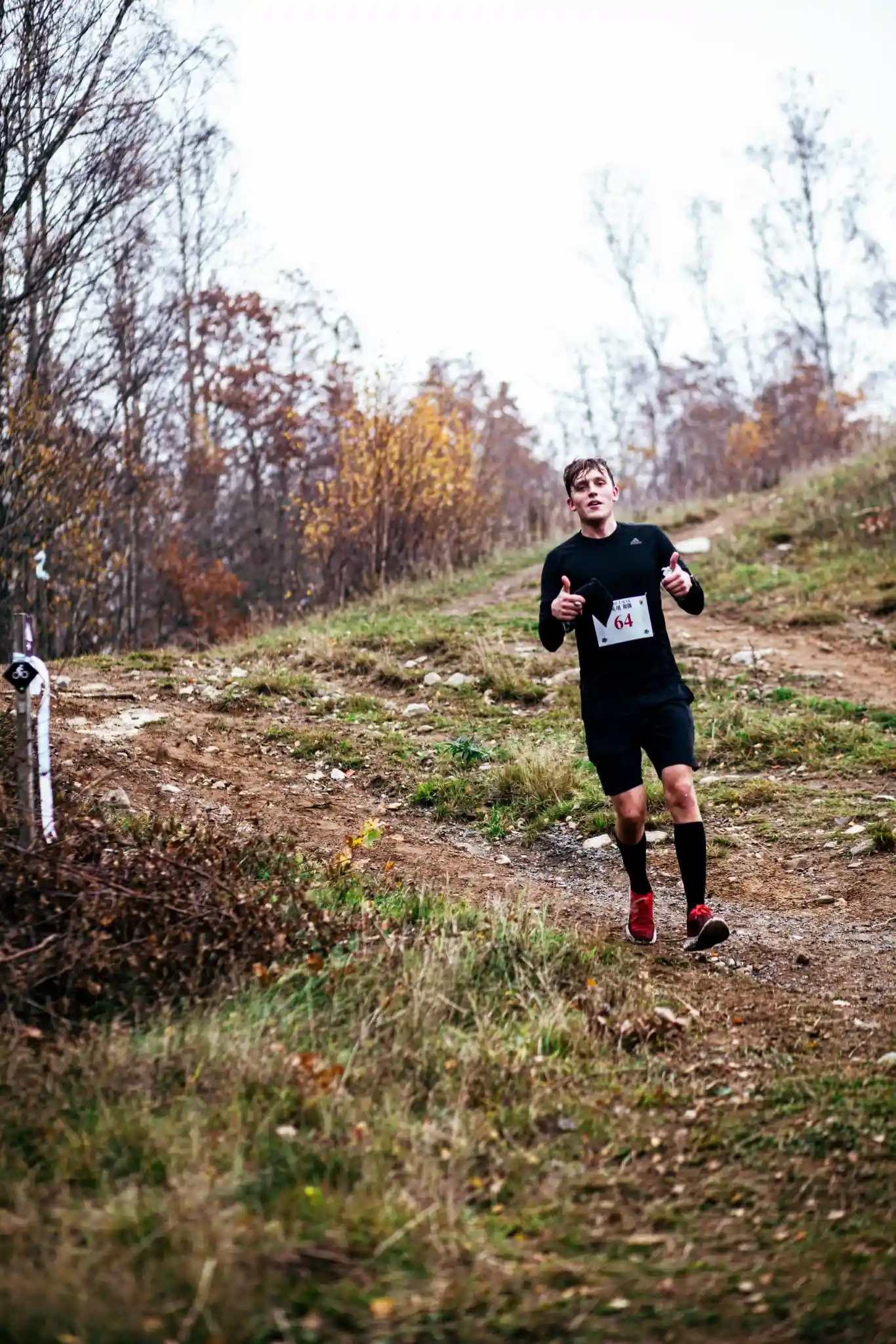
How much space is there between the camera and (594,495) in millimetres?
4438

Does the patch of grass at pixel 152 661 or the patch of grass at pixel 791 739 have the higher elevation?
the patch of grass at pixel 152 661

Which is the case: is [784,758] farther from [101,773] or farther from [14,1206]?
[14,1206]

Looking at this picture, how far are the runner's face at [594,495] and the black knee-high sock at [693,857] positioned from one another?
4.55ft

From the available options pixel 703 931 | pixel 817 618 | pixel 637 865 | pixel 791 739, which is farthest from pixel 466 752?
pixel 817 618

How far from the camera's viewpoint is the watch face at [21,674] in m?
3.91

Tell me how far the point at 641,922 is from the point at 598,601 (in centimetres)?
145

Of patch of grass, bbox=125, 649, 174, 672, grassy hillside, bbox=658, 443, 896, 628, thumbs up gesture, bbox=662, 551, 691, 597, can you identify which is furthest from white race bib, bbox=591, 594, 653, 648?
grassy hillside, bbox=658, 443, 896, 628

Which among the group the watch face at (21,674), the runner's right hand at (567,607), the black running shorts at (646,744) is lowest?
the black running shorts at (646,744)

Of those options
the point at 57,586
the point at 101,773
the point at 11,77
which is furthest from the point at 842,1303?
the point at 57,586

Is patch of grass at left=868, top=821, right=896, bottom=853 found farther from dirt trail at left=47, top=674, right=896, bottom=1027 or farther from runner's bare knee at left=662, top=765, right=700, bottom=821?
runner's bare knee at left=662, top=765, right=700, bottom=821

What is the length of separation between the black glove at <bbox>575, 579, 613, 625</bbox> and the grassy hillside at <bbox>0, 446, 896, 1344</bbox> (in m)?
1.32

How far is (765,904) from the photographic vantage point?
5.08 meters

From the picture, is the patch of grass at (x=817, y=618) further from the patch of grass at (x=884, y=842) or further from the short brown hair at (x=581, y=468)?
the short brown hair at (x=581, y=468)

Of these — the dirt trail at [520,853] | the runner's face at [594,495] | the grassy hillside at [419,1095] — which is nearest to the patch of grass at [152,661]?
the dirt trail at [520,853]
